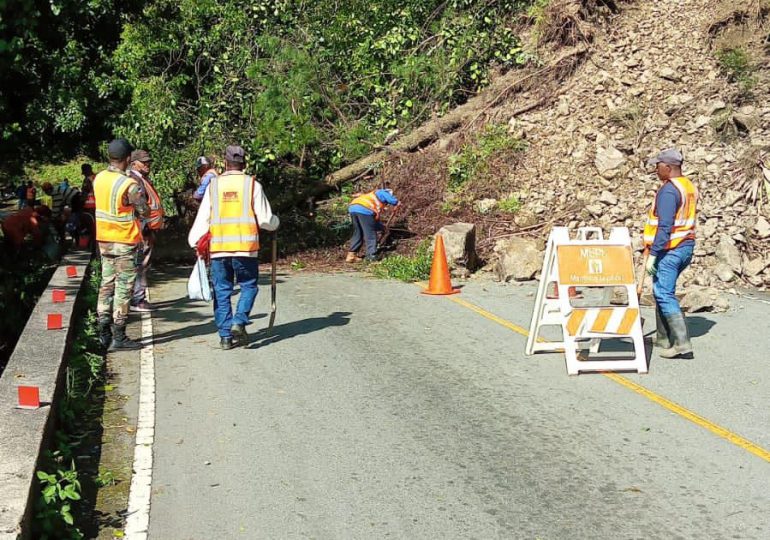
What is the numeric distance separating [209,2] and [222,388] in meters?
13.5

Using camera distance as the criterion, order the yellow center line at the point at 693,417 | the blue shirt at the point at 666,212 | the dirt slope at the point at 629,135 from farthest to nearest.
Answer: the dirt slope at the point at 629,135
the blue shirt at the point at 666,212
the yellow center line at the point at 693,417

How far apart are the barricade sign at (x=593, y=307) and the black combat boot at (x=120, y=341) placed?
4.12m

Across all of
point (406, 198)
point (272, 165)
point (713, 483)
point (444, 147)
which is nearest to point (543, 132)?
point (444, 147)

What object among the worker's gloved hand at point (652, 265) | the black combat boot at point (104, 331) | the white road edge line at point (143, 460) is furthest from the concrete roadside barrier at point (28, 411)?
the worker's gloved hand at point (652, 265)

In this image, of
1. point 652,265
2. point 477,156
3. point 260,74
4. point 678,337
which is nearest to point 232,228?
point 652,265

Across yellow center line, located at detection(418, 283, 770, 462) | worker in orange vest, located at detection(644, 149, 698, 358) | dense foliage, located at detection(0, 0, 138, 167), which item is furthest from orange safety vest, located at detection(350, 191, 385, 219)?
yellow center line, located at detection(418, 283, 770, 462)

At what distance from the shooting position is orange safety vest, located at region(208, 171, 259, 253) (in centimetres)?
927

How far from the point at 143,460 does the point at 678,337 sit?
17.3 feet

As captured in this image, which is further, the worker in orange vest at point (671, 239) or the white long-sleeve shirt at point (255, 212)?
the white long-sleeve shirt at point (255, 212)

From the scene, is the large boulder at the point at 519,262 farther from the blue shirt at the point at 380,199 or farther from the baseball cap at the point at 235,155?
the baseball cap at the point at 235,155

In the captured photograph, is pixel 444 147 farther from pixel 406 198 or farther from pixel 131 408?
pixel 131 408

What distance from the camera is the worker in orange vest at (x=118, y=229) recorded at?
9344 mm

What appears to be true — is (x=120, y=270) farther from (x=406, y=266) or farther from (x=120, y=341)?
(x=406, y=266)

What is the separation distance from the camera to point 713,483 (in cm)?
579
